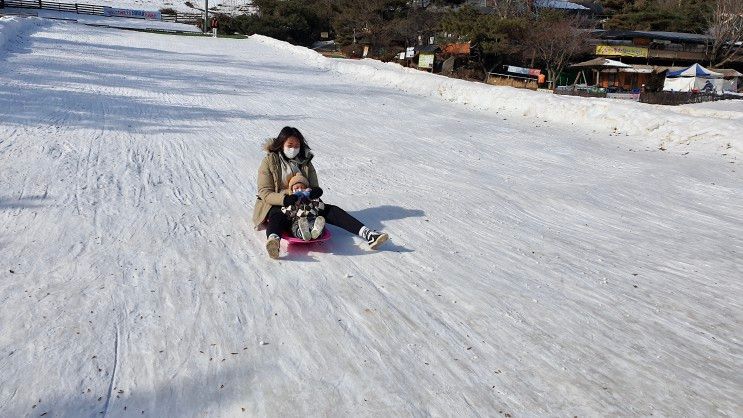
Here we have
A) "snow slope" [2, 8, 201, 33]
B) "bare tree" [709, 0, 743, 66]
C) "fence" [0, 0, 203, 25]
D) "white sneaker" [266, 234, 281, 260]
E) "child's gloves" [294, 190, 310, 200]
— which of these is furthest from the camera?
"fence" [0, 0, 203, 25]

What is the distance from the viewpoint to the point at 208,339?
11.0 feet

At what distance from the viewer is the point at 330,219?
5.12 metres

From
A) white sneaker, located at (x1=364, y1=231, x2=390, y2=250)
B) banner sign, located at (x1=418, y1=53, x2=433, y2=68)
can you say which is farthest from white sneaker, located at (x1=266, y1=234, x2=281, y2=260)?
banner sign, located at (x1=418, y1=53, x2=433, y2=68)

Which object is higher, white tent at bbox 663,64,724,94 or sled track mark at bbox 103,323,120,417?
white tent at bbox 663,64,724,94

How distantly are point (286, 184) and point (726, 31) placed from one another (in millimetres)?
47887

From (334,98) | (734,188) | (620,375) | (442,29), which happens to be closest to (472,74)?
(442,29)

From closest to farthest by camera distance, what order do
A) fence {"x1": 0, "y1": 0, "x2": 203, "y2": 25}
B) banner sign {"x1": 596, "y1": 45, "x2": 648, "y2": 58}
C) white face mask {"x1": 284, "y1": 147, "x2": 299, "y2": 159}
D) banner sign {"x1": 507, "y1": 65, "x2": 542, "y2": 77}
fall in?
white face mask {"x1": 284, "y1": 147, "x2": 299, "y2": 159}
banner sign {"x1": 507, "y1": 65, "x2": 542, "y2": 77}
banner sign {"x1": 596, "y1": 45, "x2": 648, "y2": 58}
fence {"x1": 0, "y1": 0, "x2": 203, "y2": 25}

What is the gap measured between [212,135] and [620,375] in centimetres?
794

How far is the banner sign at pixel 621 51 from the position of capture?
39875mm

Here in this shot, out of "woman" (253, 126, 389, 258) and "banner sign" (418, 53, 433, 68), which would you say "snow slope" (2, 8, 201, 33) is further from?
"woman" (253, 126, 389, 258)

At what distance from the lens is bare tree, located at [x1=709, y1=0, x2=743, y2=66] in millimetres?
42125

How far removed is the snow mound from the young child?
7998 millimetres

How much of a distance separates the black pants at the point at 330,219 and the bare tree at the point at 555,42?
34192 millimetres

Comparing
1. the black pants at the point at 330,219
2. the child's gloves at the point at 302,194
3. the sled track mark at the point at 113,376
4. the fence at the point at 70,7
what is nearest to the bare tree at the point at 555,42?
the black pants at the point at 330,219
